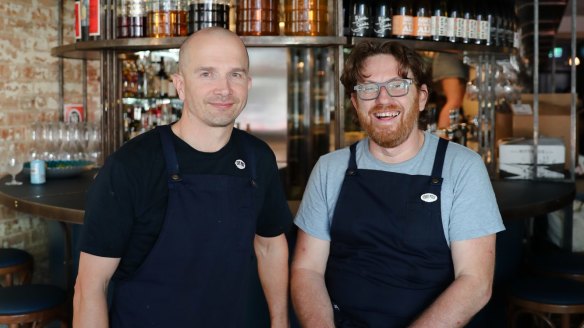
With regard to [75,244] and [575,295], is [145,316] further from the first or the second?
[575,295]

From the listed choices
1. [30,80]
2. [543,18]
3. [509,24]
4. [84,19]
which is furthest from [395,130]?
[543,18]

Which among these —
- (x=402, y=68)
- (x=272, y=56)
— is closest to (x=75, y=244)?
(x=402, y=68)

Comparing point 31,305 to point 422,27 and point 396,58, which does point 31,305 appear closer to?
point 396,58

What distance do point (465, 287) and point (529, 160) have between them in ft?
7.18

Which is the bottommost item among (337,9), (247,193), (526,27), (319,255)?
(319,255)

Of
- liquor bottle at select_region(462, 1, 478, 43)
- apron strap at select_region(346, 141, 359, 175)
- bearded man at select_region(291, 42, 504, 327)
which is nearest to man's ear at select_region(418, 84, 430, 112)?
bearded man at select_region(291, 42, 504, 327)

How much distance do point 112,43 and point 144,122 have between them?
950mm

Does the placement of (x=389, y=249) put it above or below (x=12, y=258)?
above

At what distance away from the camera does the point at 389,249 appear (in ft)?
7.17

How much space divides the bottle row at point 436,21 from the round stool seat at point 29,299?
184 centimetres

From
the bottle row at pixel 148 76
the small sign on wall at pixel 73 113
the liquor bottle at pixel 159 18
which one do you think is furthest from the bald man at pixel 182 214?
the small sign on wall at pixel 73 113

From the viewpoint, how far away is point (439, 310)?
82.1 inches

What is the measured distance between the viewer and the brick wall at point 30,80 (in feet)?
14.4

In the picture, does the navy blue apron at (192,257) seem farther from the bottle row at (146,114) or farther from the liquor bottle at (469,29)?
the bottle row at (146,114)
